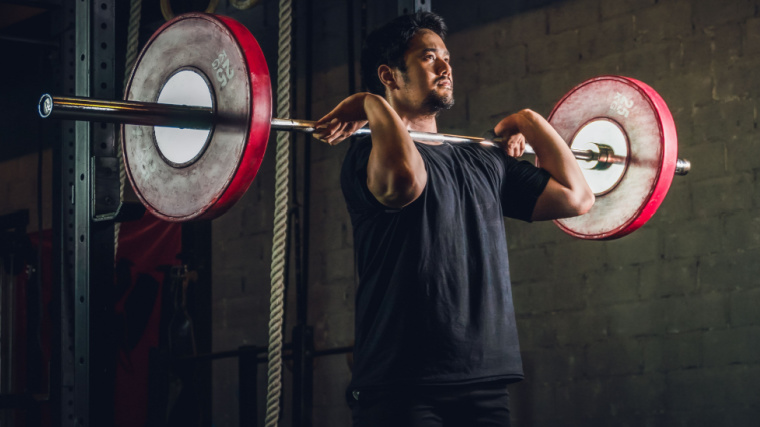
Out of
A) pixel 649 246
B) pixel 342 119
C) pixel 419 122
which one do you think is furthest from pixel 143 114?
pixel 649 246

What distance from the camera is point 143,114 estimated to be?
72.4 inches

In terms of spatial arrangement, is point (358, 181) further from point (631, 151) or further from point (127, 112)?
point (631, 151)

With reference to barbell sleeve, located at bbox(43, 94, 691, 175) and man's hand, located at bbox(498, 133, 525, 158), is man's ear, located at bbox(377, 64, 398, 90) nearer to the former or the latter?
barbell sleeve, located at bbox(43, 94, 691, 175)

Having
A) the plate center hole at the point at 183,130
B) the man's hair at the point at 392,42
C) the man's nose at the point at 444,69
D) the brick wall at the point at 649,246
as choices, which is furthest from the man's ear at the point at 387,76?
the brick wall at the point at 649,246

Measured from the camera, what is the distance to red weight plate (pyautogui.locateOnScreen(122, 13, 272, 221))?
1794 mm

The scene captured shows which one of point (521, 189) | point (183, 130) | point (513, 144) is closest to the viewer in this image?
point (183, 130)

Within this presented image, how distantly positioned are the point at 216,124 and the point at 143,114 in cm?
15

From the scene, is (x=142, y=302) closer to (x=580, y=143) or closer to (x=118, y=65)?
(x=118, y=65)

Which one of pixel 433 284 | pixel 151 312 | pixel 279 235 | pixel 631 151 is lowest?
pixel 151 312

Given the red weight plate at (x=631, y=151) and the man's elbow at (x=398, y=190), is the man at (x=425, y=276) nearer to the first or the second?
the man's elbow at (x=398, y=190)

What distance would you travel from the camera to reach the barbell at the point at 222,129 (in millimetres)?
1799

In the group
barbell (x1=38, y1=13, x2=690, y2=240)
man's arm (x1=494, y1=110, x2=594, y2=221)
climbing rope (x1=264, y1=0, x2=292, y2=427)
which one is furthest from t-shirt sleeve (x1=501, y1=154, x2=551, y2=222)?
climbing rope (x1=264, y1=0, x2=292, y2=427)

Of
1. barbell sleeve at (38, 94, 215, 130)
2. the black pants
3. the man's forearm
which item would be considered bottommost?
the black pants

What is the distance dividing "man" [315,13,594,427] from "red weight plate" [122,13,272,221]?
0.66ft
